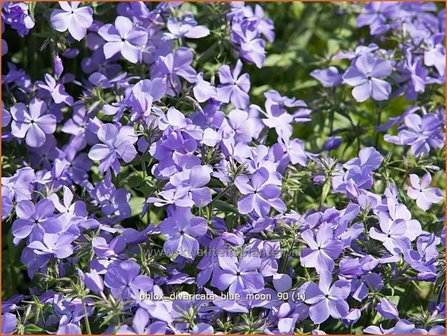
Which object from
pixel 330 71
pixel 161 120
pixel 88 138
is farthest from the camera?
pixel 330 71

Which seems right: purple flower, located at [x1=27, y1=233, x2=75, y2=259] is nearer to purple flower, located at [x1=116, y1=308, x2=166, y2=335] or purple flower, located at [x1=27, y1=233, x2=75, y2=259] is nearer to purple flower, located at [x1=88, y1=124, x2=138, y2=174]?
purple flower, located at [x1=88, y1=124, x2=138, y2=174]

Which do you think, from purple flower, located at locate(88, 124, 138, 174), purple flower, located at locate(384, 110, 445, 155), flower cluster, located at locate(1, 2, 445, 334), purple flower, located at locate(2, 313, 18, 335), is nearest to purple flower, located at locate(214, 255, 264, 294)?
flower cluster, located at locate(1, 2, 445, 334)

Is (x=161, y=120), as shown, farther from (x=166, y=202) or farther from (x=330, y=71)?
(x=330, y=71)

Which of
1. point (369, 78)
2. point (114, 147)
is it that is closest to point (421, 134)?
point (369, 78)

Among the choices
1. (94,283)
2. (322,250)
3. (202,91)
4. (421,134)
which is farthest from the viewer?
(421,134)

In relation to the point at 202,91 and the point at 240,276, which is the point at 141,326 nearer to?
→ the point at 240,276

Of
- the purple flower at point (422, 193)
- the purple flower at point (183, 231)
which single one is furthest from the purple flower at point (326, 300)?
the purple flower at point (422, 193)

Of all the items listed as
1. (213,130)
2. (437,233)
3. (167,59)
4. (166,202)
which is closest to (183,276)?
(166,202)

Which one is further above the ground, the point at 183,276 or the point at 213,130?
the point at 213,130
